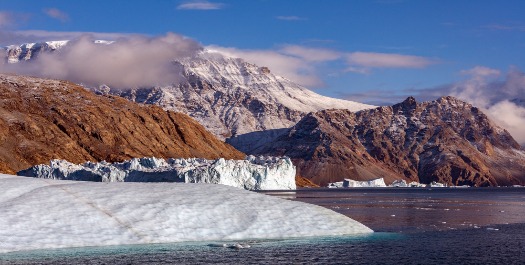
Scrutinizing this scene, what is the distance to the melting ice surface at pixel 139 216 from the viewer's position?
37.2 metres

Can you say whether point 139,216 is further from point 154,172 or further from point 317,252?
point 154,172

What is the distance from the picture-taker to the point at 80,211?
39688mm

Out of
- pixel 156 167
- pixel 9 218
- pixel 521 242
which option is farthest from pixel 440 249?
pixel 156 167

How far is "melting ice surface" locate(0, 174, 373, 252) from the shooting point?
1467 inches

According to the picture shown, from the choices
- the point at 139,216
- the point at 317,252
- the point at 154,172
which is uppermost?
the point at 154,172

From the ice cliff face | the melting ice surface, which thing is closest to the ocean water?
the melting ice surface

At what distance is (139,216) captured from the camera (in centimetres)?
4012

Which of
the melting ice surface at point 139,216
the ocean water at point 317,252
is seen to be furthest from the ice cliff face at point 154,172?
the ocean water at point 317,252

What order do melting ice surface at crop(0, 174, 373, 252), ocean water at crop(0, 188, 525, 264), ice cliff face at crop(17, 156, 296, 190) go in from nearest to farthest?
1. ocean water at crop(0, 188, 525, 264)
2. melting ice surface at crop(0, 174, 373, 252)
3. ice cliff face at crop(17, 156, 296, 190)

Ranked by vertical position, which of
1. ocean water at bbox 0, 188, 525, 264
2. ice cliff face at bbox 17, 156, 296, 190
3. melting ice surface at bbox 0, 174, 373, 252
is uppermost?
ice cliff face at bbox 17, 156, 296, 190

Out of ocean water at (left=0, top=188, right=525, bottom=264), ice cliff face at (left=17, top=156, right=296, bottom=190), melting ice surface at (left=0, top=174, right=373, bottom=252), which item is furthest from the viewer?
ice cliff face at (left=17, top=156, right=296, bottom=190)

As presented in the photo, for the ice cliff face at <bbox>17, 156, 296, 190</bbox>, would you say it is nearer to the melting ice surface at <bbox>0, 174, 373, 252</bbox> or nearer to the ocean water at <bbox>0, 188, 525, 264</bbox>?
the melting ice surface at <bbox>0, 174, 373, 252</bbox>

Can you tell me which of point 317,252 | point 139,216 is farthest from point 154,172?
point 317,252

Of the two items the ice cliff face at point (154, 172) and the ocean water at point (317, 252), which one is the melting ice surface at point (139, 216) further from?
the ice cliff face at point (154, 172)
